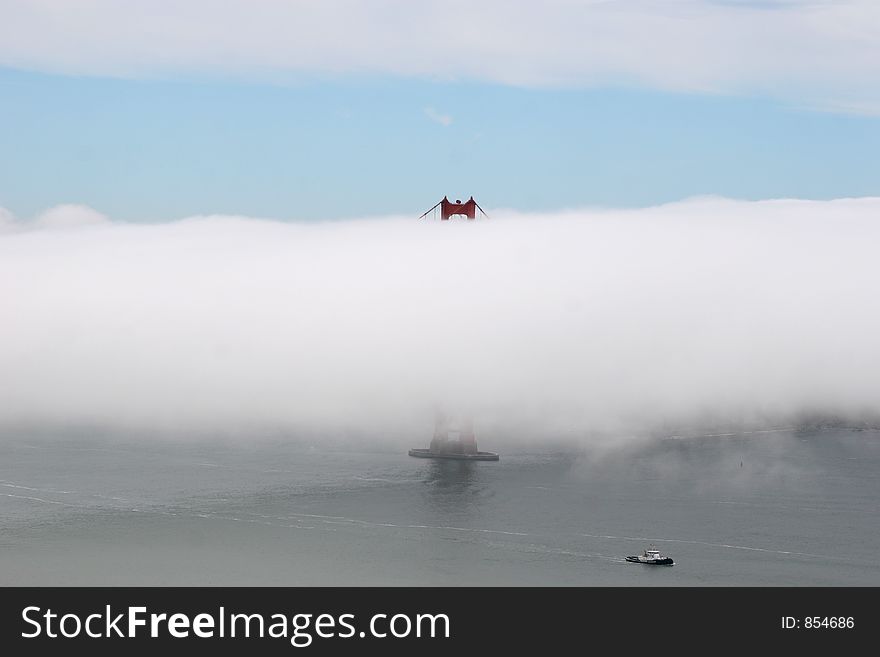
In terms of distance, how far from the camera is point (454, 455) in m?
55.2

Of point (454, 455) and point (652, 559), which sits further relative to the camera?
point (454, 455)

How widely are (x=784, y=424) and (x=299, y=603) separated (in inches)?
1736

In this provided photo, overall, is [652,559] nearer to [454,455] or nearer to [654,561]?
[654,561]

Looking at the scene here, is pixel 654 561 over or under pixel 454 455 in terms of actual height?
under

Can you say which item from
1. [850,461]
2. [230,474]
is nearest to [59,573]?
[230,474]

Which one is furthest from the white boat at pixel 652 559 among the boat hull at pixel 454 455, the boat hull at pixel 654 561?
the boat hull at pixel 454 455

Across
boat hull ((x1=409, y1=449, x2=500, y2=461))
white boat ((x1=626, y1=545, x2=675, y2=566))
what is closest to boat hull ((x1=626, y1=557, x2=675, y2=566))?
white boat ((x1=626, y1=545, x2=675, y2=566))

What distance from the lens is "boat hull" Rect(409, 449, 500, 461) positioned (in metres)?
54.8

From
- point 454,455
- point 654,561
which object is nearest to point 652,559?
point 654,561

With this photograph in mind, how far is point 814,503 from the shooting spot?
43.0m

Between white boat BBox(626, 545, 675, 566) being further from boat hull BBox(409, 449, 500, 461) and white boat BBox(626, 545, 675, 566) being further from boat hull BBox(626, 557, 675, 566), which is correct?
boat hull BBox(409, 449, 500, 461)

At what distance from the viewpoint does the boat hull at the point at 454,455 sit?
5475cm

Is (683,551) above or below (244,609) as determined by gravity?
above

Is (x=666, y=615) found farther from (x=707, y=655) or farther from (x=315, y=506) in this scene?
(x=315, y=506)
